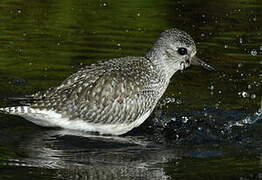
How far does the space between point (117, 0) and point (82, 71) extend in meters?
7.46

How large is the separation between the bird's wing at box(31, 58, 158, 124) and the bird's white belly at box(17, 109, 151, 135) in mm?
61

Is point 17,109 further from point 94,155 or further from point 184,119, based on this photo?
point 184,119

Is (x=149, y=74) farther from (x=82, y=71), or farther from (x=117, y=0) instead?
(x=117, y=0)

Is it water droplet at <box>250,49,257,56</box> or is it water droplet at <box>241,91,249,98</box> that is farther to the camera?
water droplet at <box>250,49,257,56</box>

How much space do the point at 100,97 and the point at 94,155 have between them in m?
1.06

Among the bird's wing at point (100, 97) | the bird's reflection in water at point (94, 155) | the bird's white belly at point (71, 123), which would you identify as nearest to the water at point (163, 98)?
the bird's reflection in water at point (94, 155)

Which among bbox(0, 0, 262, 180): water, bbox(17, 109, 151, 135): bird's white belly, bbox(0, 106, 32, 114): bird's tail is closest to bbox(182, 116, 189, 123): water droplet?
bbox(0, 0, 262, 180): water

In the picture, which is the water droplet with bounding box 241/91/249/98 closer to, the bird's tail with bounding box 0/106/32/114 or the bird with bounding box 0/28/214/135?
the bird with bounding box 0/28/214/135

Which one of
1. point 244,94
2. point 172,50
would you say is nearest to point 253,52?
point 244,94

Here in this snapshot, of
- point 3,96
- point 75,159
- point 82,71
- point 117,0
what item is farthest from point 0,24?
point 75,159

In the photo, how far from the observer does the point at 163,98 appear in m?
13.8

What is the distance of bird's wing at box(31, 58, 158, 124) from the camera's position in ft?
38.9

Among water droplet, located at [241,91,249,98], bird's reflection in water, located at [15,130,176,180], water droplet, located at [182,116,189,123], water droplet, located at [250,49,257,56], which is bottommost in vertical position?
bird's reflection in water, located at [15,130,176,180]

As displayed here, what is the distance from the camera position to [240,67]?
15.3 m
